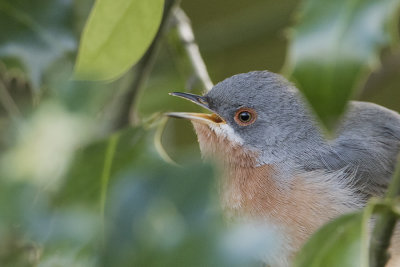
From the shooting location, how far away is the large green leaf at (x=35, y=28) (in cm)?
278

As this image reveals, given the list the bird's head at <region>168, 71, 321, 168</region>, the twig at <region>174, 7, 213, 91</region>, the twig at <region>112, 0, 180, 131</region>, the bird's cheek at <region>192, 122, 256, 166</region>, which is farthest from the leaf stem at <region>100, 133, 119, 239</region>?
the bird's cheek at <region>192, 122, 256, 166</region>

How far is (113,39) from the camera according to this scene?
1.79 m

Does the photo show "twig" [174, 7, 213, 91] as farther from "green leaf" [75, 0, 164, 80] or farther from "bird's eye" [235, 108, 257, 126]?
"green leaf" [75, 0, 164, 80]

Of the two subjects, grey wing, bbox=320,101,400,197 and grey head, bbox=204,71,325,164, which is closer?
grey wing, bbox=320,101,400,197

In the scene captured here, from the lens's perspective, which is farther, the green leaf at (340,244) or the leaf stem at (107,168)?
the leaf stem at (107,168)

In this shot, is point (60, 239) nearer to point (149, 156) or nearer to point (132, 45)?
point (149, 156)

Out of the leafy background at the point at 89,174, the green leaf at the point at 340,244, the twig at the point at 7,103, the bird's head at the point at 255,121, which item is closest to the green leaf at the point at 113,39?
the leafy background at the point at 89,174

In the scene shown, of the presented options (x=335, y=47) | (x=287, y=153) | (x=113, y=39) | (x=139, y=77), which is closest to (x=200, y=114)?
(x=287, y=153)

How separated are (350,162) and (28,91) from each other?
5.57 feet

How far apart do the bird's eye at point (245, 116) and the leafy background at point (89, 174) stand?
0.24m

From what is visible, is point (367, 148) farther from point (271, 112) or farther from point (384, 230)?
point (384, 230)

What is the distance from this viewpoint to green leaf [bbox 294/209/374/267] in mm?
1476

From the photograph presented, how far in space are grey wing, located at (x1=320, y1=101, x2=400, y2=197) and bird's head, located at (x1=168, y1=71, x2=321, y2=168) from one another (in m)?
0.12

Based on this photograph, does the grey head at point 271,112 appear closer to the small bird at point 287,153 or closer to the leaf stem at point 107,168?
the small bird at point 287,153
